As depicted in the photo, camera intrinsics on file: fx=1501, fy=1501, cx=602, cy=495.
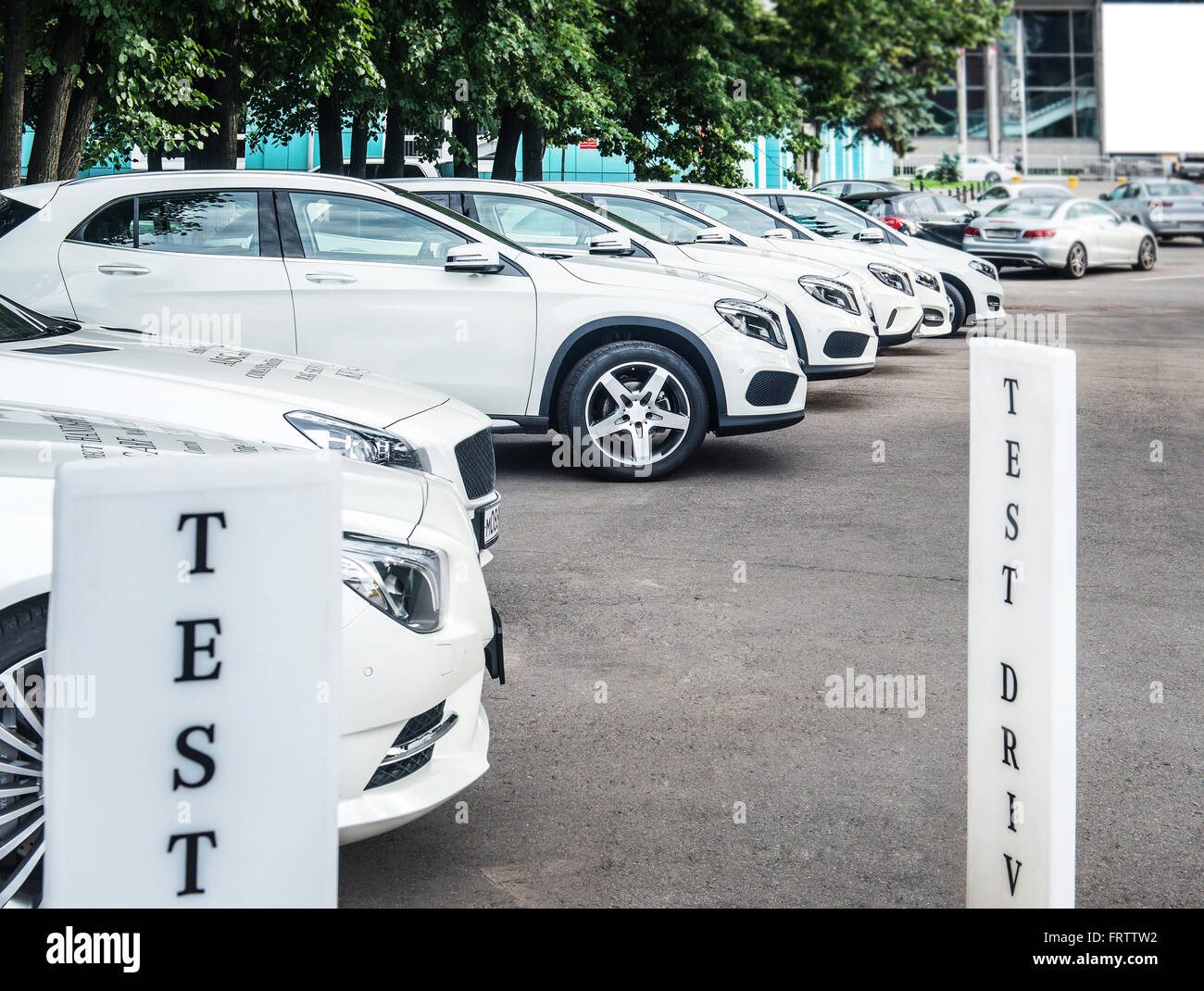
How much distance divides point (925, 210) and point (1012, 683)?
24.0m

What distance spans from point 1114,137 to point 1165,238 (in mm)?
37005

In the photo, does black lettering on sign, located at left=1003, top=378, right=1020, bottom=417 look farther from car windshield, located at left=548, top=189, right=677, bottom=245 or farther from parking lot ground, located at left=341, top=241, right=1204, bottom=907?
car windshield, located at left=548, top=189, right=677, bottom=245

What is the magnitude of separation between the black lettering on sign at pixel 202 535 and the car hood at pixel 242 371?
10.4 feet

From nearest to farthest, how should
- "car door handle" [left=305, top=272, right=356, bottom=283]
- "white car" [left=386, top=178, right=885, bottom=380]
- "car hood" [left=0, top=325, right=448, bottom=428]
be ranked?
1. "car hood" [left=0, top=325, right=448, bottom=428]
2. "car door handle" [left=305, top=272, right=356, bottom=283]
3. "white car" [left=386, top=178, right=885, bottom=380]

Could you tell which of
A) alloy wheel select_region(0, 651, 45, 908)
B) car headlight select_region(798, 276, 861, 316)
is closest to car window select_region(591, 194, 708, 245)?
car headlight select_region(798, 276, 861, 316)

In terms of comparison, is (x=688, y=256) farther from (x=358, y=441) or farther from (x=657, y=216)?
(x=358, y=441)

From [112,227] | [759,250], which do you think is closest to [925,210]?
[759,250]

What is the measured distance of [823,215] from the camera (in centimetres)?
1706

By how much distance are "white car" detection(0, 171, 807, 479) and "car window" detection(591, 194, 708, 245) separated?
4.47 metres

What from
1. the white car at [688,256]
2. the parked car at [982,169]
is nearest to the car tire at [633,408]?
the white car at [688,256]

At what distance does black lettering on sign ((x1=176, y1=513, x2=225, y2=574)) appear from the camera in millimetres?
1859

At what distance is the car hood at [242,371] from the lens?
16.5 ft

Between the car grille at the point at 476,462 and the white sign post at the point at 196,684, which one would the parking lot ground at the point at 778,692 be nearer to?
the car grille at the point at 476,462
